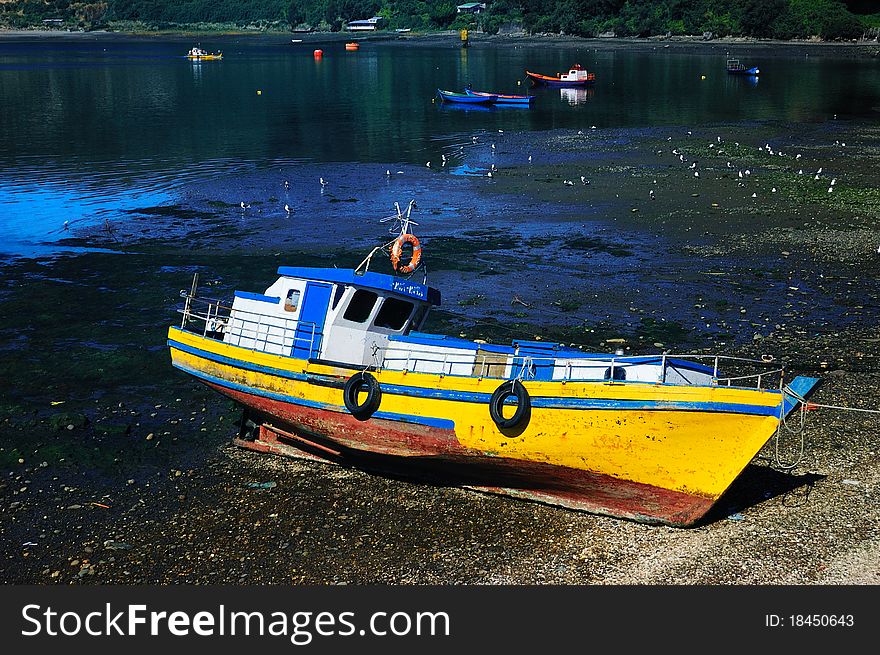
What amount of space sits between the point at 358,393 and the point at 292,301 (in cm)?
239

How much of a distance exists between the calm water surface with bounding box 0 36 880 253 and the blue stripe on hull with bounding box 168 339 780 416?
17.8 m

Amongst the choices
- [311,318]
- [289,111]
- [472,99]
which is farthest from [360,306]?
[472,99]

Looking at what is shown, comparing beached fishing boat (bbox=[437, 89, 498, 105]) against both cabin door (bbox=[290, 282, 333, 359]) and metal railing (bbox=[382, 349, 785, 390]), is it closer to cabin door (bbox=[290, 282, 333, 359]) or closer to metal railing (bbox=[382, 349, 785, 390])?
cabin door (bbox=[290, 282, 333, 359])

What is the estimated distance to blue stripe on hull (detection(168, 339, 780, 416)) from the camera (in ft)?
42.7

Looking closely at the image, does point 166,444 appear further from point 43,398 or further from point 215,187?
point 215,187

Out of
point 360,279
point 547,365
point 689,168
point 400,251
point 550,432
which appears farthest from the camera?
point 689,168

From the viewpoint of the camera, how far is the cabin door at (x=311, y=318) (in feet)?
53.9

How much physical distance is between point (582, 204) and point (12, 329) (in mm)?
20733

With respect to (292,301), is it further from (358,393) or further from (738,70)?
(738,70)

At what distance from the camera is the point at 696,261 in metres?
27.9

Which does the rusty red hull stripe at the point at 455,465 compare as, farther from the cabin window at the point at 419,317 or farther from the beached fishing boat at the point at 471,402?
the cabin window at the point at 419,317

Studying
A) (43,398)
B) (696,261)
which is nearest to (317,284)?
(43,398)

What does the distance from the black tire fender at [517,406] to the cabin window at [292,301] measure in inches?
173

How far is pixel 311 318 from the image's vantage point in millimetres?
16531
